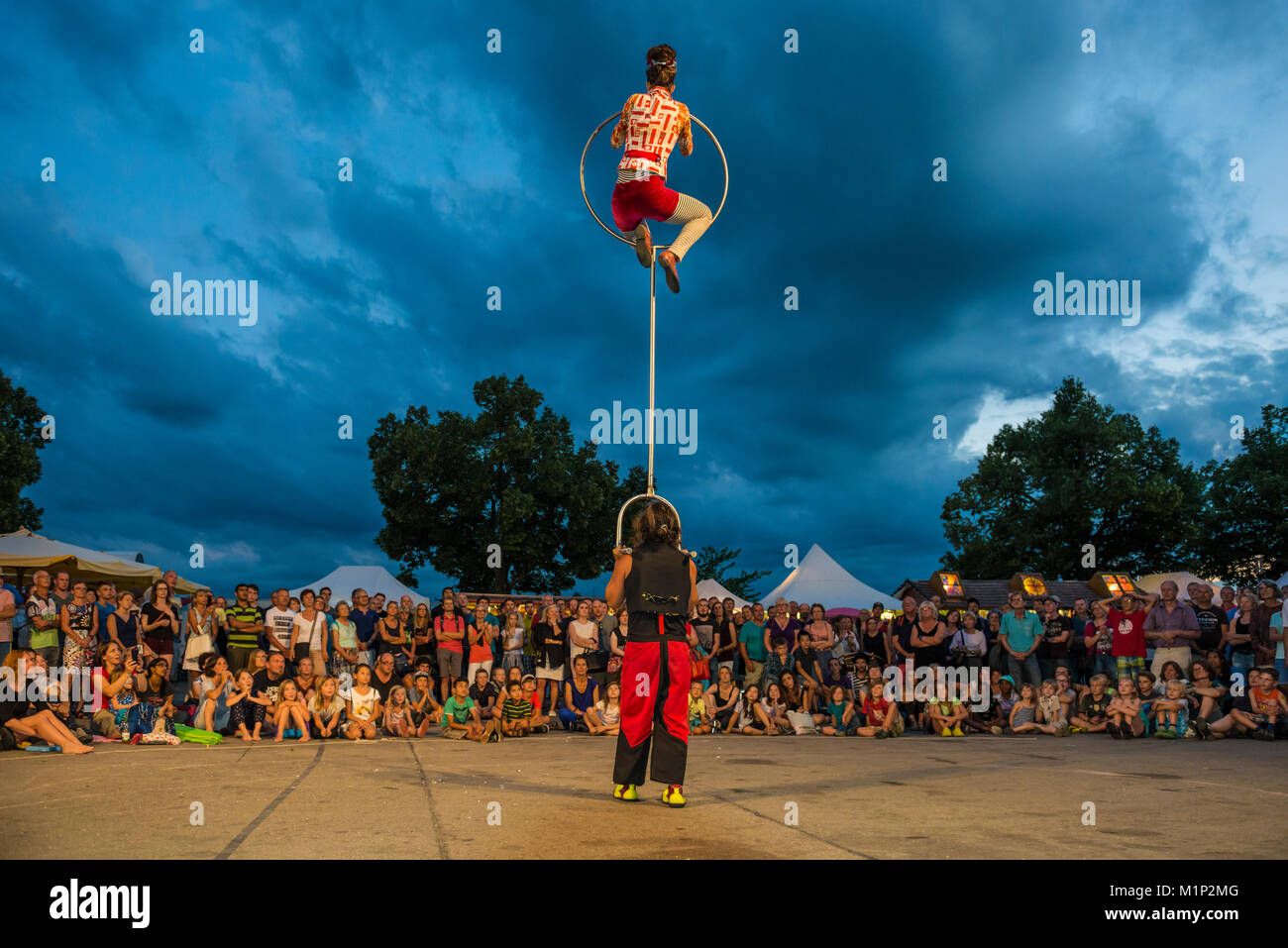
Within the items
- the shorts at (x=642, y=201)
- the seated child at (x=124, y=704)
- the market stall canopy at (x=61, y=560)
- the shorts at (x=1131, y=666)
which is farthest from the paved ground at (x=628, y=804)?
the market stall canopy at (x=61, y=560)

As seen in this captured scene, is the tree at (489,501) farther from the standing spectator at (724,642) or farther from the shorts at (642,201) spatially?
the shorts at (642,201)

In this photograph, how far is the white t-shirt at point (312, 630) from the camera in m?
11.3

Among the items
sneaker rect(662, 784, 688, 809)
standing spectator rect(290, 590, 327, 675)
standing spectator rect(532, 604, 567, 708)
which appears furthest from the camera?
standing spectator rect(532, 604, 567, 708)

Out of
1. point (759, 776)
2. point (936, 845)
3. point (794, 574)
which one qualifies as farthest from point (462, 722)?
point (794, 574)

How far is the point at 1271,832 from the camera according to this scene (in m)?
4.43

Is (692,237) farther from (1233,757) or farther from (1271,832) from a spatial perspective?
(1233,757)

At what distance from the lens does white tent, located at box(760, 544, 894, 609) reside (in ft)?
78.3

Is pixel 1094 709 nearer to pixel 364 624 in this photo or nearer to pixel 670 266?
pixel 670 266

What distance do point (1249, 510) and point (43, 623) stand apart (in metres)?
41.6

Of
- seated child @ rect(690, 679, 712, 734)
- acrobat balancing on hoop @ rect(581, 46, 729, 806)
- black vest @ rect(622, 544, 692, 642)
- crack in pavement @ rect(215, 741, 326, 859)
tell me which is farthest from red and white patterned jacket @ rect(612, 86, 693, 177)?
seated child @ rect(690, 679, 712, 734)

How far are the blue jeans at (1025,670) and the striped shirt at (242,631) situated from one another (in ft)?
31.6

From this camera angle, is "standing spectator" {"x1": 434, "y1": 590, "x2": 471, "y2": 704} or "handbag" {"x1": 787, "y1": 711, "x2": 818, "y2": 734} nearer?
"handbag" {"x1": 787, "y1": 711, "x2": 818, "y2": 734}

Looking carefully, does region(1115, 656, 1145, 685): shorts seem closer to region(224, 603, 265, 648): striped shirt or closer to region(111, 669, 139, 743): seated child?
region(224, 603, 265, 648): striped shirt

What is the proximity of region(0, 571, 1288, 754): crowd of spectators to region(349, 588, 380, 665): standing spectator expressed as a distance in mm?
28
